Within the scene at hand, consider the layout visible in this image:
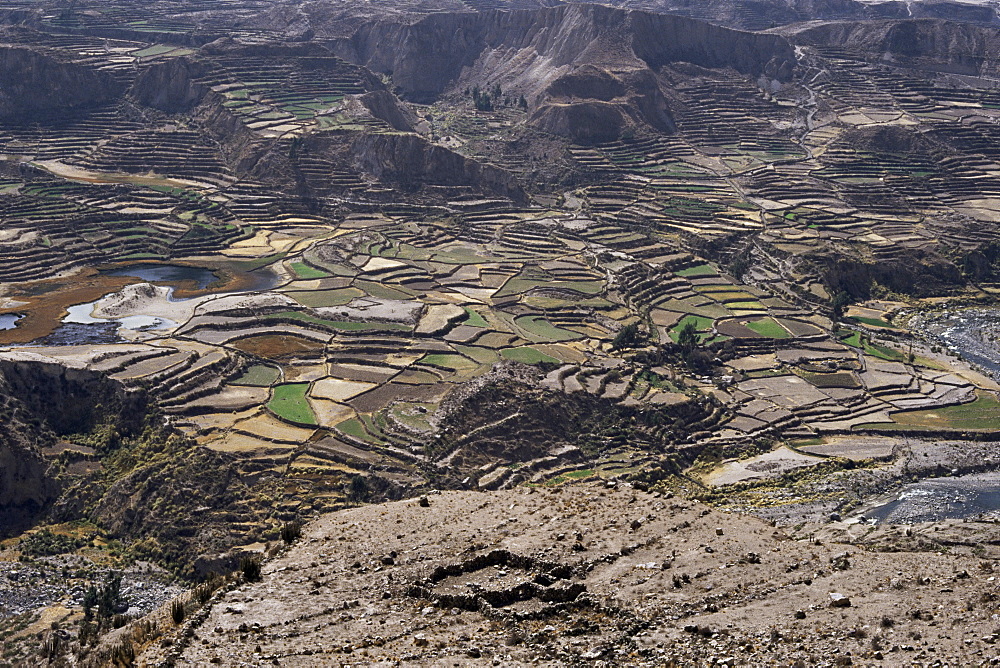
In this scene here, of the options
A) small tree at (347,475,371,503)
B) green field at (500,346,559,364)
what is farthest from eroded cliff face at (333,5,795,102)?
small tree at (347,475,371,503)

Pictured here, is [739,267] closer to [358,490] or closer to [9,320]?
[358,490]

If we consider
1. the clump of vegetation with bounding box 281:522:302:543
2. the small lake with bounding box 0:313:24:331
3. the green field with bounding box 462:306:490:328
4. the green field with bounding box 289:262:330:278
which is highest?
the clump of vegetation with bounding box 281:522:302:543

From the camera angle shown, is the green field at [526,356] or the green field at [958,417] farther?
the green field at [526,356]

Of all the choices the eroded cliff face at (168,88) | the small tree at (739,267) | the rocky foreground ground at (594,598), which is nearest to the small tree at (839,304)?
the small tree at (739,267)

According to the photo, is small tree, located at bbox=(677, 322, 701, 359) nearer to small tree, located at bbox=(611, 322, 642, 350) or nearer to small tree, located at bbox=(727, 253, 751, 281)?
small tree, located at bbox=(611, 322, 642, 350)

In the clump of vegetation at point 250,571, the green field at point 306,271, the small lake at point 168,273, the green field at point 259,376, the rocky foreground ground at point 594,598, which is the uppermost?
the rocky foreground ground at point 594,598

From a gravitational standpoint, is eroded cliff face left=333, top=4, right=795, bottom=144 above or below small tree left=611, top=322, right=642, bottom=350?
above

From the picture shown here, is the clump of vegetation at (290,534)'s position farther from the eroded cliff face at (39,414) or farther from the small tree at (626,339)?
the small tree at (626,339)
